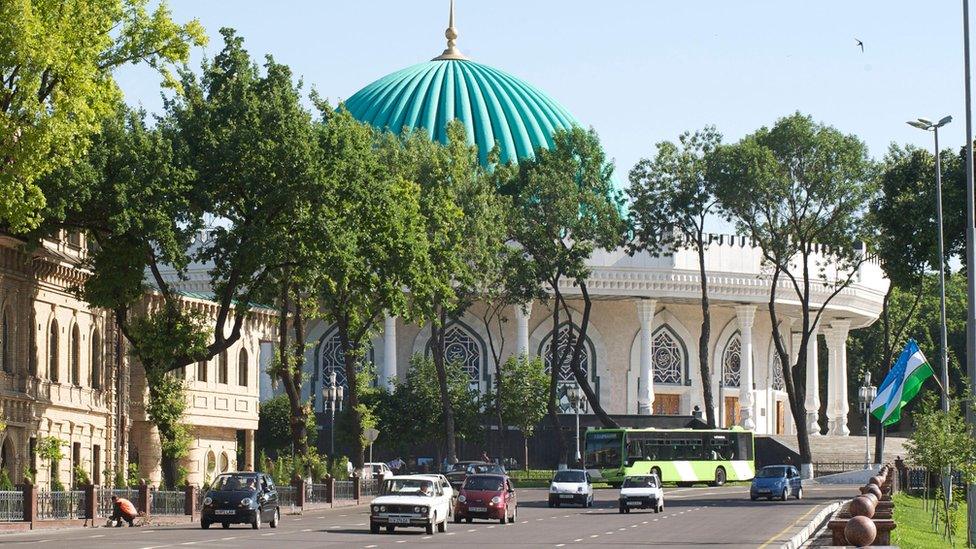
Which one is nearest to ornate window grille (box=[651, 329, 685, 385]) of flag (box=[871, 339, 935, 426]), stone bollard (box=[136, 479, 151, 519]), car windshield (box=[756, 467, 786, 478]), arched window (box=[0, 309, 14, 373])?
car windshield (box=[756, 467, 786, 478])

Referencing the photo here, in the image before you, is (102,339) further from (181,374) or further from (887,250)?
(887,250)

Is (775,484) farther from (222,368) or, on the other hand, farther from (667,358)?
(667,358)

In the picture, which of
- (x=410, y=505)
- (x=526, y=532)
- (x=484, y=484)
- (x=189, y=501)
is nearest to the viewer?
(x=410, y=505)

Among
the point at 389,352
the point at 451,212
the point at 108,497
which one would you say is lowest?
the point at 108,497

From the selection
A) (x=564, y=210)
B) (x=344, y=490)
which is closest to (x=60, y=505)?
(x=344, y=490)

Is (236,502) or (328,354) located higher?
(328,354)

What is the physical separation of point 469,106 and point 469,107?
0.46 feet

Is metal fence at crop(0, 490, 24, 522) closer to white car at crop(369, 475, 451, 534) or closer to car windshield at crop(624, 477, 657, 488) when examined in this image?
white car at crop(369, 475, 451, 534)

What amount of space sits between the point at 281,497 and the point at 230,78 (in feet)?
42.6

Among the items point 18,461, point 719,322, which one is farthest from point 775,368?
point 18,461

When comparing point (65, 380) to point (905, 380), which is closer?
point (65, 380)

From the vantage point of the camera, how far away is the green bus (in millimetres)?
74062

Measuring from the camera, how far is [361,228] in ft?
180

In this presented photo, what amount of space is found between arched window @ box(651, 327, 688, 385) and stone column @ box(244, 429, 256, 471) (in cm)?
3015
